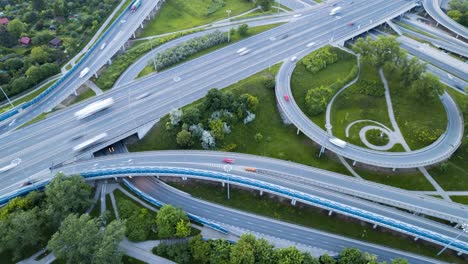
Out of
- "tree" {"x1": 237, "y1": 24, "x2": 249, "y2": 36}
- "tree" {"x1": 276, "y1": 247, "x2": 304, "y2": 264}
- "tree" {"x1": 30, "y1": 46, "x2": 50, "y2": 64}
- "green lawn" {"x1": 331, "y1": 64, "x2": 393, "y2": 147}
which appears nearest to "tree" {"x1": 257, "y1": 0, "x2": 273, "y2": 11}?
"tree" {"x1": 237, "y1": 24, "x2": 249, "y2": 36}

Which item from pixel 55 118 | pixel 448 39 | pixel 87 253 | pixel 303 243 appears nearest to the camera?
pixel 87 253

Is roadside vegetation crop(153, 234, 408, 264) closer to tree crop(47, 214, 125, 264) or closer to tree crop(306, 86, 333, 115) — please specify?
tree crop(47, 214, 125, 264)

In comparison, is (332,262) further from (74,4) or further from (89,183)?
(74,4)

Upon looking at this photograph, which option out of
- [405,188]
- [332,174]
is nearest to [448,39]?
[405,188]

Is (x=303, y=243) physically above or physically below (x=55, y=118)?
below

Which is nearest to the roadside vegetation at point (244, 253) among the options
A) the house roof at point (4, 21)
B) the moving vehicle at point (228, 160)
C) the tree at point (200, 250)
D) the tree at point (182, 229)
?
the tree at point (200, 250)

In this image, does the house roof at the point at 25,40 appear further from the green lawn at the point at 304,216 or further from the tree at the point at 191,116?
the green lawn at the point at 304,216
